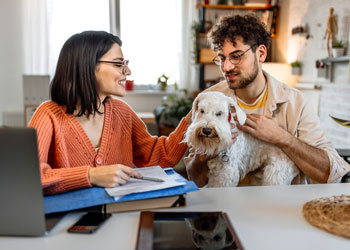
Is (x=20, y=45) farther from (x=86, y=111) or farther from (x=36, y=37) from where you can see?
(x=86, y=111)

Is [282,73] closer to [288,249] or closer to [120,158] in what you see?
[120,158]

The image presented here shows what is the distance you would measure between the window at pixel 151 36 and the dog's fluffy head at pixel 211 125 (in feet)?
12.8

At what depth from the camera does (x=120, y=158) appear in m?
1.53

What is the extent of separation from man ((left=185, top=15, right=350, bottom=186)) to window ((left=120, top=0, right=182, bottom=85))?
3646mm

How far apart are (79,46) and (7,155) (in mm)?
682

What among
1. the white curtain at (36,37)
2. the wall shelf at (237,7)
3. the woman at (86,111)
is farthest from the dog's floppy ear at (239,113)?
the white curtain at (36,37)

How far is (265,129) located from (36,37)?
4.38 m

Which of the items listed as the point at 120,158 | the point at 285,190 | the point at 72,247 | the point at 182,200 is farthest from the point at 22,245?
the point at 285,190

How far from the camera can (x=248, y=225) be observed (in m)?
0.95

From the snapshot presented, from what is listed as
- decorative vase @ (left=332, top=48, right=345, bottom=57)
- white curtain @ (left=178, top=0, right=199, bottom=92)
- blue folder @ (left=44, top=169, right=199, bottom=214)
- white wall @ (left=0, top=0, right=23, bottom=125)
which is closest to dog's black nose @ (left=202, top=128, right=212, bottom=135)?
blue folder @ (left=44, top=169, right=199, bottom=214)

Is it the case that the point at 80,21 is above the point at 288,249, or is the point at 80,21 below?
above

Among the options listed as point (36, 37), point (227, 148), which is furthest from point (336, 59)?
point (36, 37)

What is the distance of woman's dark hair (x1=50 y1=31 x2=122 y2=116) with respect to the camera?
1382mm

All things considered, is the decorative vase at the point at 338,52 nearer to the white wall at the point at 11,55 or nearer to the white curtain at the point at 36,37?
the white curtain at the point at 36,37
